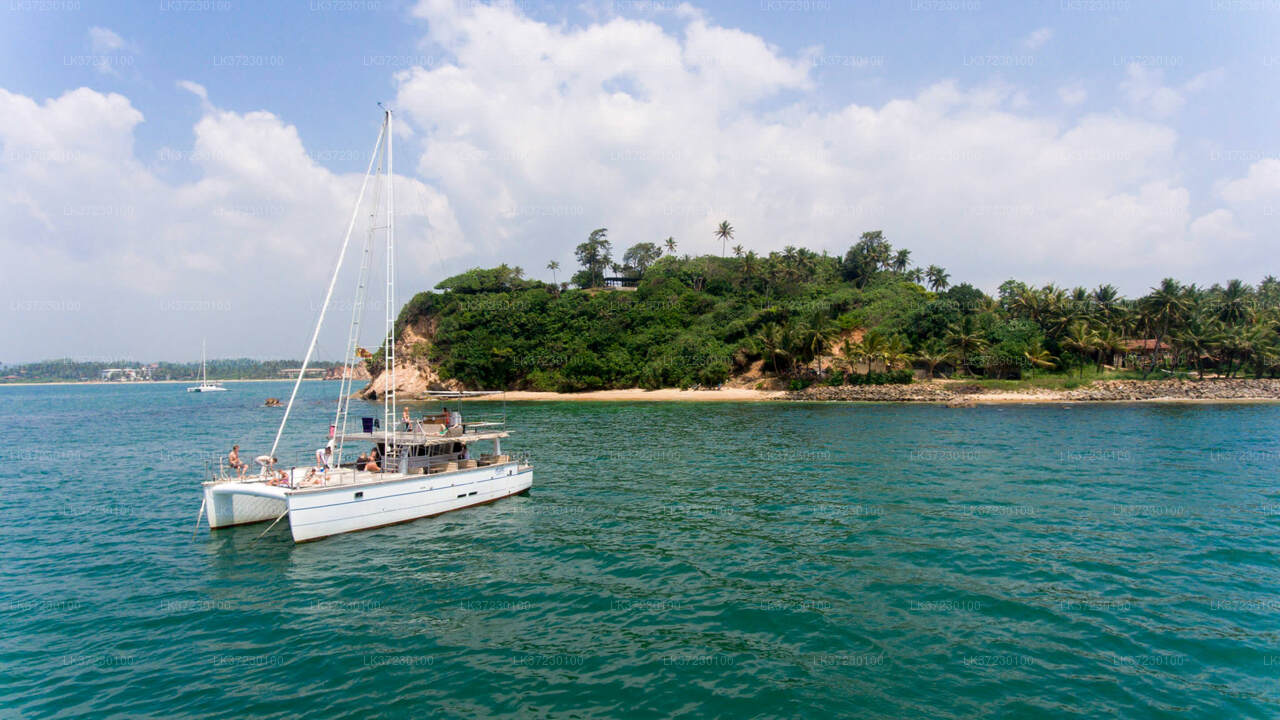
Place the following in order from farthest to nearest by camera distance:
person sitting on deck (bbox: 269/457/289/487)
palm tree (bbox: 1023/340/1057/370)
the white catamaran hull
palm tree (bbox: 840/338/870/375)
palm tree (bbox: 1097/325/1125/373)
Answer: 1. palm tree (bbox: 840/338/870/375)
2. palm tree (bbox: 1097/325/1125/373)
3. palm tree (bbox: 1023/340/1057/370)
4. person sitting on deck (bbox: 269/457/289/487)
5. the white catamaran hull

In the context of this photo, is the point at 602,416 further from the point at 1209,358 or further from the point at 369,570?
the point at 1209,358

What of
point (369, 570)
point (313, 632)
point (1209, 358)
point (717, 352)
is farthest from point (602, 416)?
point (1209, 358)

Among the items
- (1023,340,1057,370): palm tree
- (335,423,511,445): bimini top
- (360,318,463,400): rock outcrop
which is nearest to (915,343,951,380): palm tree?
(1023,340,1057,370): palm tree

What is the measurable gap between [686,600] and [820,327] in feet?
211

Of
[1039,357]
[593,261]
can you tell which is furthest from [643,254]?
[1039,357]

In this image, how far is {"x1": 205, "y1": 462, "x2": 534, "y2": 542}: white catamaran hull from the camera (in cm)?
1795

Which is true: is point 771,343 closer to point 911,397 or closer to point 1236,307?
point 911,397

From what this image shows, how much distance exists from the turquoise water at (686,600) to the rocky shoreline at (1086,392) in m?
37.8

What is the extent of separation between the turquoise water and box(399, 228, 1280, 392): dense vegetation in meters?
47.5

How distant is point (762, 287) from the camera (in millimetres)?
104875

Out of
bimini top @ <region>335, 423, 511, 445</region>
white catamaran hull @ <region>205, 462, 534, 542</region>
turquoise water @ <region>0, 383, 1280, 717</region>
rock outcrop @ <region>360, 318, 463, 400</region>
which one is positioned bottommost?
turquoise water @ <region>0, 383, 1280, 717</region>

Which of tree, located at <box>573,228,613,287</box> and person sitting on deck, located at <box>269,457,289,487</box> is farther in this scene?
tree, located at <box>573,228,613,287</box>

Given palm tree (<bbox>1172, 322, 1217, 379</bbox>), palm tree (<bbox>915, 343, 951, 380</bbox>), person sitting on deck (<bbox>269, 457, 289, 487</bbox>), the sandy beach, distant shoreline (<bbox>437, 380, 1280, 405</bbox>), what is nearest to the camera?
person sitting on deck (<bbox>269, 457, 289, 487</bbox>)

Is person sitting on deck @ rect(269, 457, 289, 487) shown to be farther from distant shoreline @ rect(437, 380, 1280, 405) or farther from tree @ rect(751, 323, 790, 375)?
tree @ rect(751, 323, 790, 375)
